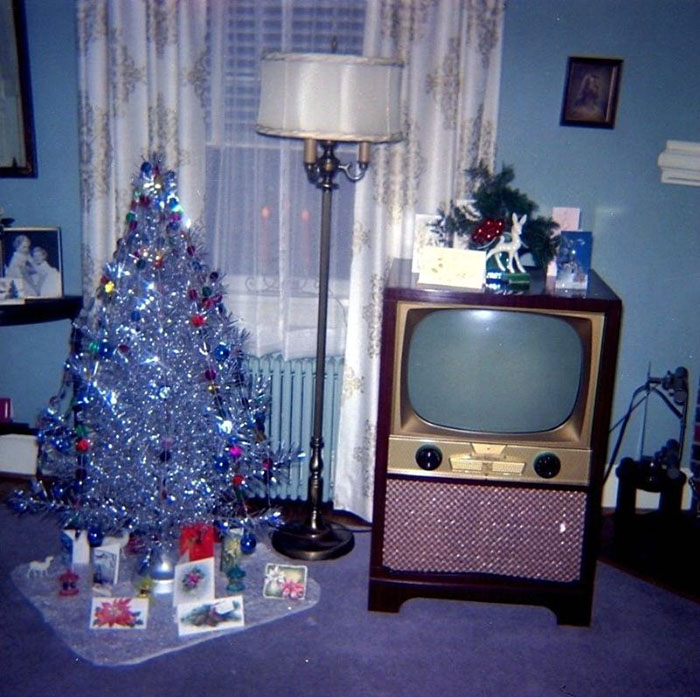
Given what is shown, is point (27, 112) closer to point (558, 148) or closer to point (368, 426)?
point (368, 426)

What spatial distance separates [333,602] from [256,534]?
0.45m

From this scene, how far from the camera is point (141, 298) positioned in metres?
2.33

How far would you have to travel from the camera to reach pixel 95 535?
2463 millimetres

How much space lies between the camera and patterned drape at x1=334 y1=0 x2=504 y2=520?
2.61m

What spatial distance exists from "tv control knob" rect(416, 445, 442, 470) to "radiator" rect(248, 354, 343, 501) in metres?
0.73

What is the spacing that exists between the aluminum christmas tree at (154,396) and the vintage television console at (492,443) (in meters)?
0.46

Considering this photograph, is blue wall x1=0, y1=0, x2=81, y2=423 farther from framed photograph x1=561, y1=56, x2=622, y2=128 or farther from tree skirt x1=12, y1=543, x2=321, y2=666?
framed photograph x1=561, y1=56, x2=622, y2=128

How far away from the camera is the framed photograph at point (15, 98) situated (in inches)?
111

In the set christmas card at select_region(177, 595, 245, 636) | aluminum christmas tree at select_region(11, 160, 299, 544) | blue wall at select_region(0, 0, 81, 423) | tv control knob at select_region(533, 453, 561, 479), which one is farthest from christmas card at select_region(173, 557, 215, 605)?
blue wall at select_region(0, 0, 81, 423)

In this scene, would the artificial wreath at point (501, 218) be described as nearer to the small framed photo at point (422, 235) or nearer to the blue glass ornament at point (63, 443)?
the small framed photo at point (422, 235)

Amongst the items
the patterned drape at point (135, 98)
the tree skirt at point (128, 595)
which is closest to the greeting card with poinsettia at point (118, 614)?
the tree skirt at point (128, 595)

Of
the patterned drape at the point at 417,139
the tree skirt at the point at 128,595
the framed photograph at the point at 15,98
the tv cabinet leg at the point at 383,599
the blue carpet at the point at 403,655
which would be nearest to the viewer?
the blue carpet at the point at 403,655

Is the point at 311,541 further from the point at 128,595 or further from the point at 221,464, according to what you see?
the point at 128,595

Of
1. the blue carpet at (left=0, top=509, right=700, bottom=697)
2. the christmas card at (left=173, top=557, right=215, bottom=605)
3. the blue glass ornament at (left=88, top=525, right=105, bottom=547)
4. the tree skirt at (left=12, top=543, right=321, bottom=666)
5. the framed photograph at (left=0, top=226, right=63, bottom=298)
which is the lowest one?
the blue carpet at (left=0, top=509, right=700, bottom=697)
